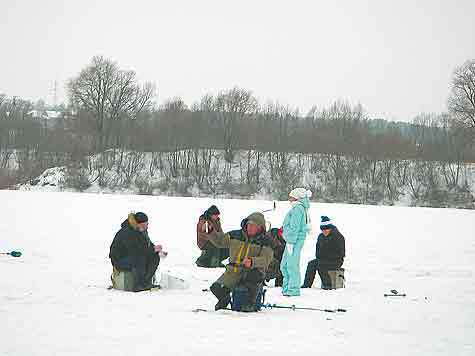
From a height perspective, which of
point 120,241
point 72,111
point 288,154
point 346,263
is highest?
point 72,111

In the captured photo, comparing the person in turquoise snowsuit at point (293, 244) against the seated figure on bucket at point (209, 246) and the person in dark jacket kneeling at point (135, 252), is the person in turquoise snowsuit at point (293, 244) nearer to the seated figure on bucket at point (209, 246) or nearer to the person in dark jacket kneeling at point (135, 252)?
the person in dark jacket kneeling at point (135, 252)

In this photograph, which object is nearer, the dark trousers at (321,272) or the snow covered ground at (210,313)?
the snow covered ground at (210,313)

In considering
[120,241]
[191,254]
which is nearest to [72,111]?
[191,254]

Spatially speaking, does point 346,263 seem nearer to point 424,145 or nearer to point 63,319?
point 63,319

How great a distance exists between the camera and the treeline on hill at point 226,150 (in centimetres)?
5922

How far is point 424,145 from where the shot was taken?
67062mm

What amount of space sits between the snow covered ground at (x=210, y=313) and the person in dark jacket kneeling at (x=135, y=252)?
332mm

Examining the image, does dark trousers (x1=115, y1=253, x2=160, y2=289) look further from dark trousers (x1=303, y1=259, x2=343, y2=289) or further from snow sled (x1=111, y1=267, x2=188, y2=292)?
dark trousers (x1=303, y1=259, x2=343, y2=289)

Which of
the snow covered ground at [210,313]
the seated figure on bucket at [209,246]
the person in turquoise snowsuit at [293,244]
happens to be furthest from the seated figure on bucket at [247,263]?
the seated figure on bucket at [209,246]

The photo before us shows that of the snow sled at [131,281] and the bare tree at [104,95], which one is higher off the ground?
the bare tree at [104,95]

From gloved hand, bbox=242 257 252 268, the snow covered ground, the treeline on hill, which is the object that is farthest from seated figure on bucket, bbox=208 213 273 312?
the treeline on hill

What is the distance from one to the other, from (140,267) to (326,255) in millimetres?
3477

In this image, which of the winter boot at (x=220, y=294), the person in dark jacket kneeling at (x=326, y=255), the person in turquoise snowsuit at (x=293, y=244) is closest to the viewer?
the winter boot at (x=220, y=294)

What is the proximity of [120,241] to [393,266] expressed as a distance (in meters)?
6.96
